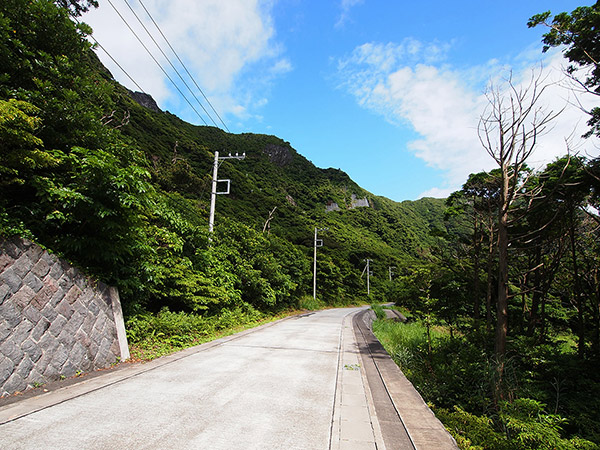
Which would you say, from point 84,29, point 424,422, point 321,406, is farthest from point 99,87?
point 424,422

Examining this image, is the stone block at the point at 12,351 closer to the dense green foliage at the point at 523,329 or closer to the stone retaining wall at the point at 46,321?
the stone retaining wall at the point at 46,321

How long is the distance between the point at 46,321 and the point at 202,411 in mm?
2667

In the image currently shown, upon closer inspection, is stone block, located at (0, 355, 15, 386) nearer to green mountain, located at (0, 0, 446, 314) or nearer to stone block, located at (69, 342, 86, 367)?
stone block, located at (69, 342, 86, 367)

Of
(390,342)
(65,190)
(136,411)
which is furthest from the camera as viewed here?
(390,342)

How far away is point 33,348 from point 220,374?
2510 millimetres

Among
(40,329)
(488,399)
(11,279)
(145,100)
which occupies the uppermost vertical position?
(145,100)

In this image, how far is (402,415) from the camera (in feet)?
11.4

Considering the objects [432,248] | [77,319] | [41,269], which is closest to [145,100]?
[432,248]

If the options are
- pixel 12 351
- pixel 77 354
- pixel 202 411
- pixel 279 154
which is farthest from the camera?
pixel 279 154

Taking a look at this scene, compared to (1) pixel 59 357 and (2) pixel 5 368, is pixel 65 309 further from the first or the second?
(2) pixel 5 368

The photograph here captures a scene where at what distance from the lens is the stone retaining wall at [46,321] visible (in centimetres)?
357

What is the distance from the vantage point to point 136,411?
3.18 meters

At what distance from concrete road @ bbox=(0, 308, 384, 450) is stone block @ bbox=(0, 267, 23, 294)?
1.41 m

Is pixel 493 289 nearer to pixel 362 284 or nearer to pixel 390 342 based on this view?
pixel 390 342
